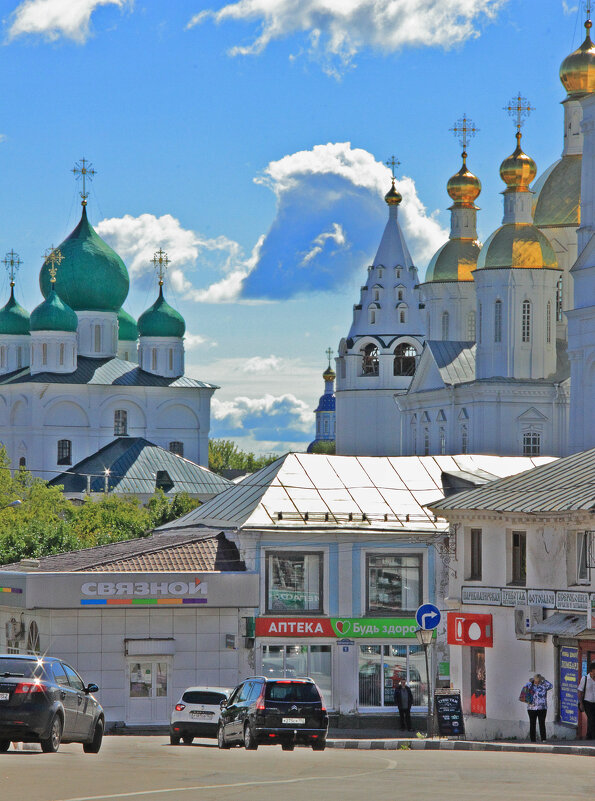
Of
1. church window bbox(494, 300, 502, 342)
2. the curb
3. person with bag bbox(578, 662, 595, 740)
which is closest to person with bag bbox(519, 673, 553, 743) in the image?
person with bag bbox(578, 662, 595, 740)

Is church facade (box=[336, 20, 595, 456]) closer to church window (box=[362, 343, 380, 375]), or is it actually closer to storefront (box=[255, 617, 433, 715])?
church window (box=[362, 343, 380, 375])

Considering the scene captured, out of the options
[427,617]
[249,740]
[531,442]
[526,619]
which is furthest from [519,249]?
[249,740]

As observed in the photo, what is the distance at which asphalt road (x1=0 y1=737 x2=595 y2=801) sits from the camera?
530 inches

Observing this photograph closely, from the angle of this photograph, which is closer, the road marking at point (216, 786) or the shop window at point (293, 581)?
the road marking at point (216, 786)

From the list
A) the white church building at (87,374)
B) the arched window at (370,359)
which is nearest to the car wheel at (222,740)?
the white church building at (87,374)

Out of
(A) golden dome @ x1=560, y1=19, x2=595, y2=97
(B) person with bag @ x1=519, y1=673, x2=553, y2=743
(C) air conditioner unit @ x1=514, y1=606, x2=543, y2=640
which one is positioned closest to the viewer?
(B) person with bag @ x1=519, y1=673, x2=553, y2=743

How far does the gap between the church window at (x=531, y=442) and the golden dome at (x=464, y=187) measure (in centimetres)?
1568

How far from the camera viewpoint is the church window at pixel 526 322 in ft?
237

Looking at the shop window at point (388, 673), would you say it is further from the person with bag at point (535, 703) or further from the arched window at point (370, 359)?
the arched window at point (370, 359)

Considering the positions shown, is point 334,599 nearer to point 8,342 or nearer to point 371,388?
point 371,388

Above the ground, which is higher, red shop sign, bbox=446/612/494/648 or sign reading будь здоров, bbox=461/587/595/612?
sign reading будь здоров, bbox=461/587/595/612

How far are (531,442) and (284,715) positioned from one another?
5271cm

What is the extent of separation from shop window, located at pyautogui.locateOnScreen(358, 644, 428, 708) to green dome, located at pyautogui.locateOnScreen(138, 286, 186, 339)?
2571 inches

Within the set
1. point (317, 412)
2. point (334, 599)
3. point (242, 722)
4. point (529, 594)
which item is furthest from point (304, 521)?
point (317, 412)
